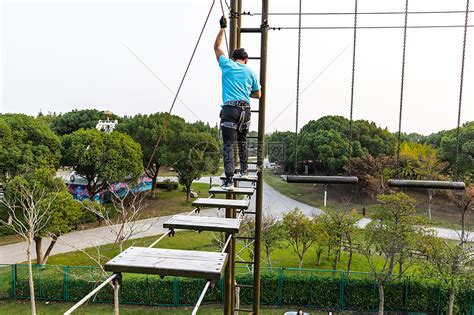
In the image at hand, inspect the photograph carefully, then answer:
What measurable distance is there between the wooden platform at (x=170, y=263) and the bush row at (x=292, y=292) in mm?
7711

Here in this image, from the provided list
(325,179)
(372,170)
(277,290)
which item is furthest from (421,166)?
(325,179)

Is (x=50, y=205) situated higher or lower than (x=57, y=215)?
higher

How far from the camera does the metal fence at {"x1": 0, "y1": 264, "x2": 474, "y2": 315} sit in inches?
364

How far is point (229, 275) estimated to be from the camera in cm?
371

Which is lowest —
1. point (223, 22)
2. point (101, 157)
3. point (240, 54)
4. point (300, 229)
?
point (300, 229)

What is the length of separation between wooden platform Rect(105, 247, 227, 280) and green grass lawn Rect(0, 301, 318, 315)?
→ 7.72 metres

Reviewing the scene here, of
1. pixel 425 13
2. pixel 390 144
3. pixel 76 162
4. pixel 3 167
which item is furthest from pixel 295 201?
pixel 425 13

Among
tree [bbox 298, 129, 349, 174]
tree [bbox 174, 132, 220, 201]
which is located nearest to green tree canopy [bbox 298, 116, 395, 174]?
tree [bbox 298, 129, 349, 174]

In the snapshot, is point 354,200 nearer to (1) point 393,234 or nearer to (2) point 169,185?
(2) point 169,185

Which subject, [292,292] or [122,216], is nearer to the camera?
[292,292]

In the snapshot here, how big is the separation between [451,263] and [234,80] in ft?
27.4

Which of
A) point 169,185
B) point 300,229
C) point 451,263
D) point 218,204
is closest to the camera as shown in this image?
point 218,204

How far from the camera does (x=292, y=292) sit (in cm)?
958

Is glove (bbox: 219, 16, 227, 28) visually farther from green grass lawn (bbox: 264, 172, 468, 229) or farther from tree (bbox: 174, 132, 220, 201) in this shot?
tree (bbox: 174, 132, 220, 201)
